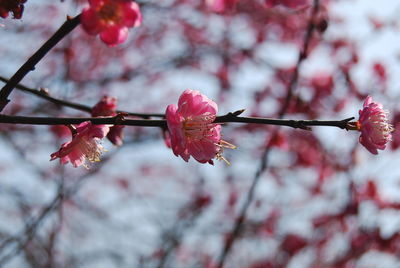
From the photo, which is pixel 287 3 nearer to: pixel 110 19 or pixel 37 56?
pixel 110 19

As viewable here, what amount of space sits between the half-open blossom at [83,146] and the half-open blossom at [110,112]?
81mm

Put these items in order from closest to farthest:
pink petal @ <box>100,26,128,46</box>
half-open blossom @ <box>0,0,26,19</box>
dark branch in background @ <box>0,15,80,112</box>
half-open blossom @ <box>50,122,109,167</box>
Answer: dark branch in background @ <box>0,15,80,112</box> < half-open blossom @ <box>0,0,26,19</box> < half-open blossom @ <box>50,122,109,167</box> < pink petal @ <box>100,26,128,46</box>

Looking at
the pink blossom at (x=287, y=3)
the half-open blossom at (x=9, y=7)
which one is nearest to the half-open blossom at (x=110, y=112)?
the half-open blossom at (x=9, y=7)

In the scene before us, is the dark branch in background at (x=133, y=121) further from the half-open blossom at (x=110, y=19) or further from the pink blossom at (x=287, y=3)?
the pink blossom at (x=287, y=3)

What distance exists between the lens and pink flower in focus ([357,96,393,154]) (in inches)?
61.3

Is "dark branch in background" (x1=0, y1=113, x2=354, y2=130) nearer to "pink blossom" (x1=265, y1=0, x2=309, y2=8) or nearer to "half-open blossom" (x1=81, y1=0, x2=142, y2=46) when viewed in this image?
"half-open blossom" (x1=81, y1=0, x2=142, y2=46)

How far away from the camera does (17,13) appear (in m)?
1.40

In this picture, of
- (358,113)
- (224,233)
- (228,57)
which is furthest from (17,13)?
(228,57)

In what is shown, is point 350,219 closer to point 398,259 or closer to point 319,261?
point 398,259

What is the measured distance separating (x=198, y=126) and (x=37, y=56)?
549 millimetres

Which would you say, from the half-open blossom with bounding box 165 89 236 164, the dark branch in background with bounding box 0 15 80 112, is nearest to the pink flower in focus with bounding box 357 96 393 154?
the half-open blossom with bounding box 165 89 236 164

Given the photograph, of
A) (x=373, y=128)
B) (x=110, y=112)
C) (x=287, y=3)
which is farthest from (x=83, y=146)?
(x=287, y=3)

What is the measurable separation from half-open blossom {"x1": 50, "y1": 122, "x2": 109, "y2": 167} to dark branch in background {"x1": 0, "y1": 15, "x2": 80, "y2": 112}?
25cm

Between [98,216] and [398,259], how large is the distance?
4184mm
